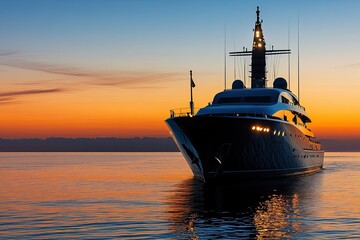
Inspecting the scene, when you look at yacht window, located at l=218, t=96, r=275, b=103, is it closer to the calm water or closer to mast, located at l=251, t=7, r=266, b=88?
the calm water

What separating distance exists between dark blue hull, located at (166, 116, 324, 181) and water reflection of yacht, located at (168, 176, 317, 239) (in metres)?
1.44

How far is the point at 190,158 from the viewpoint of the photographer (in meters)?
51.1

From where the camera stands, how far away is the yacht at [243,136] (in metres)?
46.3

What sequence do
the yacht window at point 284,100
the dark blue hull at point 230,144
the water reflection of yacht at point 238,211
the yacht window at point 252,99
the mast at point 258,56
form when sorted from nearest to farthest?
the water reflection of yacht at point 238,211 → the dark blue hull at point 230,144 → the yacht window at point 252,99 → the yacht window at point 284,100 → the mast at point 258,56

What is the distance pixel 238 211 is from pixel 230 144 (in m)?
15.7

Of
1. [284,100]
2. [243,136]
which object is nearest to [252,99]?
[284,100]

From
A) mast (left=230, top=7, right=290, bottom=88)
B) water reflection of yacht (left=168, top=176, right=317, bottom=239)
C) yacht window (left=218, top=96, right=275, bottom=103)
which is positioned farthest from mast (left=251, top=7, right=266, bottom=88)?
water reflection of yacht (left=168, top=176, right=317, bottom=239)

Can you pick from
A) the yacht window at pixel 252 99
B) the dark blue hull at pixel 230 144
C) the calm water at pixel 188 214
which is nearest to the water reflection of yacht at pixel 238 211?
the calm water at pixel 188 214

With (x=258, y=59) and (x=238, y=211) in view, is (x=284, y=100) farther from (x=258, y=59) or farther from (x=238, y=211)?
(x=238, y=211)

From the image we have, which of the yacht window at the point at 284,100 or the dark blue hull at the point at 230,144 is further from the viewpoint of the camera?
the yacht window at the point at 284,100

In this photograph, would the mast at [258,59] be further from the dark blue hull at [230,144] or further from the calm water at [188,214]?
the calm water at [188,214]

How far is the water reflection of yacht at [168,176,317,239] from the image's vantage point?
924 inches

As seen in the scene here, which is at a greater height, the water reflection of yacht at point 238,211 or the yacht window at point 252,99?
the yacht window at point 252,99

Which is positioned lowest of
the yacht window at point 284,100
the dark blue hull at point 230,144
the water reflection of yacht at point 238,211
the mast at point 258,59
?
the water reflection of yacht at point 238,211
